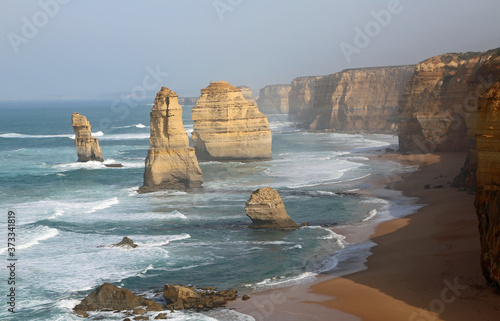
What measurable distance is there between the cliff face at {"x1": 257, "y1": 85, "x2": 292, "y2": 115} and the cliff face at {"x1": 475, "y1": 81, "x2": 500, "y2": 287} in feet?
539

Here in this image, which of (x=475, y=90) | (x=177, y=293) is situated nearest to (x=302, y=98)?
(x=475, y=90)

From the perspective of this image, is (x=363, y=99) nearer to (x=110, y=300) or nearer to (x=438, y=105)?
(x=438, y=105)

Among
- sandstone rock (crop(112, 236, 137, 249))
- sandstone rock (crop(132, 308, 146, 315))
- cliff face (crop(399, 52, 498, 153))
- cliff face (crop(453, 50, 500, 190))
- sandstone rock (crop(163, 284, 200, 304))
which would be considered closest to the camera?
sandstone rock (crop(132, 308, 146, 315))

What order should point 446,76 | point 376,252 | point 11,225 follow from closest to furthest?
point 376,252 < point 11,225 < point 446,76

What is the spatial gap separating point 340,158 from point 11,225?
38.1m

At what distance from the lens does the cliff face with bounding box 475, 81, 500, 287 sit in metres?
18.1

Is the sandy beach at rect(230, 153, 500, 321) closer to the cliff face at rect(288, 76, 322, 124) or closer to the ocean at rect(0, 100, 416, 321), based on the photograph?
the ocean at rect(0, 100, 416, 321)

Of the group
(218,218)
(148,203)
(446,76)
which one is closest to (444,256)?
(218,218)

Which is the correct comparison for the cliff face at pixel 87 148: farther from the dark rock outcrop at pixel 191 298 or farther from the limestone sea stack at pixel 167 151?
the dark rock outcrop at pixel 191 298

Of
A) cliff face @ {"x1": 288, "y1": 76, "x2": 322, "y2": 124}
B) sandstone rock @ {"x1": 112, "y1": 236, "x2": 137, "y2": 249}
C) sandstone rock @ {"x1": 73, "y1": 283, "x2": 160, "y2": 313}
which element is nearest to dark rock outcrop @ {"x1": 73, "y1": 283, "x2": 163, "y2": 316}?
sandstone rock @ {"x1": 73, "y1": 283, "x2": 160, "y2": 313}

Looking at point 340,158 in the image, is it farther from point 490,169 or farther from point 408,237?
point 490,169

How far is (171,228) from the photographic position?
32469 millimetres

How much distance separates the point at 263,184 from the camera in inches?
1836

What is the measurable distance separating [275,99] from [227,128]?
418 feet
